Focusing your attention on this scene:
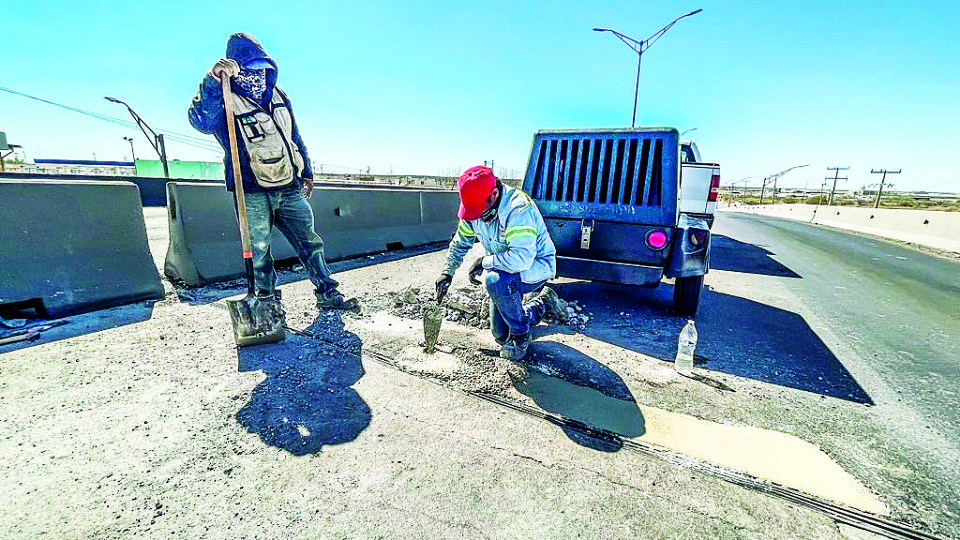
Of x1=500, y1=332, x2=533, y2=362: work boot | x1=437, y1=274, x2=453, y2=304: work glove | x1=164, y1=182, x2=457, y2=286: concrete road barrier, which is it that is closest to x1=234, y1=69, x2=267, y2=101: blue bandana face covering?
x1=164, y1=182, x2=457, y2=286: concrete road barrier

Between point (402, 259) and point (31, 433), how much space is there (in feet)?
16.2

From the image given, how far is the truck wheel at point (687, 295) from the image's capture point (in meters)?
4.11

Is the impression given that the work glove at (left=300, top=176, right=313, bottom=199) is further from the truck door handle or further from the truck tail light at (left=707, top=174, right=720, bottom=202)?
the truck tail light at (left=707, top=174, right=720, bottom=202)

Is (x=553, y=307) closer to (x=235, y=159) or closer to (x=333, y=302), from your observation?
(x=333, y=302)

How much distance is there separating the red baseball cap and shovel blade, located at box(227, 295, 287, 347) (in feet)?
5.77

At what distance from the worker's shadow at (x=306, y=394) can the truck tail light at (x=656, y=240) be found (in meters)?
2.84

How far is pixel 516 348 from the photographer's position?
301 centimetres

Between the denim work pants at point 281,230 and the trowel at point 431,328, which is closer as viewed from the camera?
the trowel at point 431,328

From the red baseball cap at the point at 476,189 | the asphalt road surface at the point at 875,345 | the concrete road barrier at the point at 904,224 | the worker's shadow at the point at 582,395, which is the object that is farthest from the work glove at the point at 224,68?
the concrete road barrier at the point at 904,224

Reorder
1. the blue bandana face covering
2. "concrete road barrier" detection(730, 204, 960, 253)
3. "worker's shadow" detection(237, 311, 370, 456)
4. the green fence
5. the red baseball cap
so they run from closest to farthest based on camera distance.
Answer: "worker's shadow" detection(237, 311, 370, 456)
the red baseball cap
the blue bandana face covering
"concrete road barrier" detection(730, 204, 960, 253)
the green fence

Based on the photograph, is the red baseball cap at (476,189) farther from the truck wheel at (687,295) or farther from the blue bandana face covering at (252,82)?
the truck wheel at (687,295)

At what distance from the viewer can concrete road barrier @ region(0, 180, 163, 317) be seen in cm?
323

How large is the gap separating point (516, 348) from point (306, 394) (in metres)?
1.46

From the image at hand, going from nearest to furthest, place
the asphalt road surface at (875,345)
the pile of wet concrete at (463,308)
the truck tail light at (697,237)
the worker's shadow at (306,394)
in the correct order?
1. the worker's shadow at (306,394)
2. the asphalt road surface at (875,345)
3. the truck tail light at (697,237)
4. the pile of wet concrete at (463,308)
